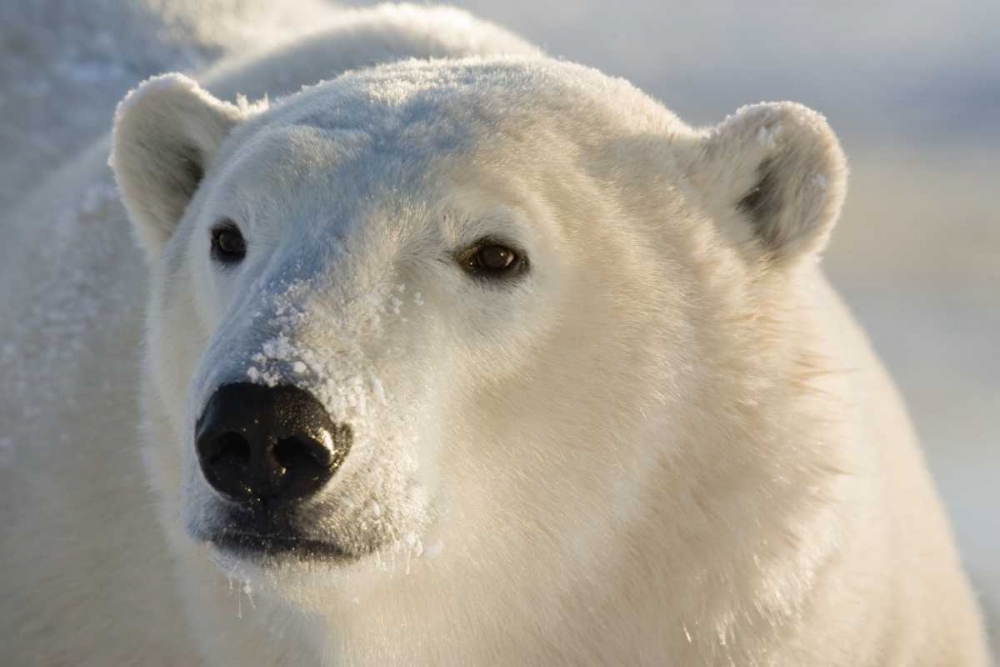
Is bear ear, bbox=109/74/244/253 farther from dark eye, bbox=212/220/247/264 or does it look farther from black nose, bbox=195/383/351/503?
black nose, bbox=195/383/351/503

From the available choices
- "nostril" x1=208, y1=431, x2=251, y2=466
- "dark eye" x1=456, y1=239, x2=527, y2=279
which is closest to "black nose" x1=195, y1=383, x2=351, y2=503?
"nostril" x1=208, y1=431, x2=251, y2=466

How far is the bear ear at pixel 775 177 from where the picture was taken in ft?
8.89

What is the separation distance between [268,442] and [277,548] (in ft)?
0.82

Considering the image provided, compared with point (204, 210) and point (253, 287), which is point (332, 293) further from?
point (204, 210)

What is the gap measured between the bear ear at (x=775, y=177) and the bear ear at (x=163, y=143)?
1.02 m

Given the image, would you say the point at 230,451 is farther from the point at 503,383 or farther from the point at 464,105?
the point at 464,105

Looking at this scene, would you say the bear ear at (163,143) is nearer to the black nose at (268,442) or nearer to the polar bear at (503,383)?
the polar bear at (503,383)

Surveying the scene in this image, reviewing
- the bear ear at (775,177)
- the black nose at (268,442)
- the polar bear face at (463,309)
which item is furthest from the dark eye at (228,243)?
the bear ear at (775,177)

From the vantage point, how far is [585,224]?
8.47 ft

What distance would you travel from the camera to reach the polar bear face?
2174 mm

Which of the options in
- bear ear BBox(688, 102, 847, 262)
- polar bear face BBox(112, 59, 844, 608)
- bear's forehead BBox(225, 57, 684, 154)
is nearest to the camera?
polar bear face BBox(112, 59, 844, 608)

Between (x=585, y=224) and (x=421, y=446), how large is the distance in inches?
21.5

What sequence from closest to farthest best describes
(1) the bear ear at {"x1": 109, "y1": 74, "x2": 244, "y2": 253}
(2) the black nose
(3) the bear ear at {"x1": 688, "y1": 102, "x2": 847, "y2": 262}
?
(2) the black nose
(3) the bear ear at {"x1": 688, "y1": 102, "x2": 847, "y2": 262}
(1) the bear ear at {"x1": 109, "y1": 74, "x2": 244, "y2": 253}

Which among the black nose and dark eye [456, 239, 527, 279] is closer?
the black nose
